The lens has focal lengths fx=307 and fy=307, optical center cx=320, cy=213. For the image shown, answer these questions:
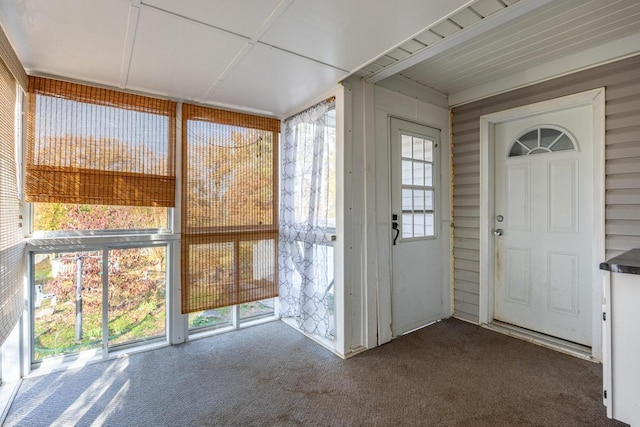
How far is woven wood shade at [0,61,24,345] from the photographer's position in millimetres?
1738

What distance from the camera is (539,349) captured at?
2.59 m

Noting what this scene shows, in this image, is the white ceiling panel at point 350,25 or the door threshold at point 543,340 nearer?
the white ceiling panel at point 350,25

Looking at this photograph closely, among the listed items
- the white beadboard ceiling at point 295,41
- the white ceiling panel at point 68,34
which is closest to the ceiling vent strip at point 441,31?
the white beadboard ceiling at point 295,41

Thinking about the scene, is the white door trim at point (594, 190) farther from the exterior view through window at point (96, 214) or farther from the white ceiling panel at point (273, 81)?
the exterior view through window at point (96, 214)

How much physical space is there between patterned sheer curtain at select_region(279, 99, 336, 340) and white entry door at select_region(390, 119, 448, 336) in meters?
0.62

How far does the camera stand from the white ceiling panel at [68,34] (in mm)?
1539

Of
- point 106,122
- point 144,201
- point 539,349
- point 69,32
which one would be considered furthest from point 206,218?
point 539,349

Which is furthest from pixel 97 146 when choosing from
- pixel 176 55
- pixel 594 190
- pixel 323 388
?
pixel 594 190

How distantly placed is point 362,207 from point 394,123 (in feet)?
2.94

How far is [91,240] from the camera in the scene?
7.97ft

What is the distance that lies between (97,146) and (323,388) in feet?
8.20

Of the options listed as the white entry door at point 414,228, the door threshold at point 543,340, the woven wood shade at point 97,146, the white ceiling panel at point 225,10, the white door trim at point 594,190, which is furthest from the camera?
the white entry door at point 414,228

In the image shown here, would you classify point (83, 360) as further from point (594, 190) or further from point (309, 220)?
point (594, 190)

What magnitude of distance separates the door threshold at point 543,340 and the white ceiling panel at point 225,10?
3.24 metres
